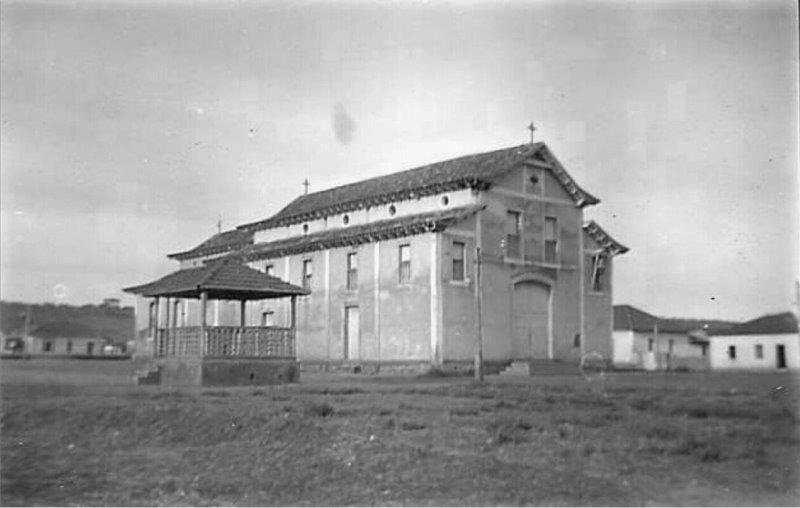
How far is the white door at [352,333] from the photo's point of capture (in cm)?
2194

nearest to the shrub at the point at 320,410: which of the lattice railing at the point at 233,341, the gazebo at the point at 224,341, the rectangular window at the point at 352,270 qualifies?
the gazebo at the point at 224,341

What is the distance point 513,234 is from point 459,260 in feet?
6.20

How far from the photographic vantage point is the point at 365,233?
74.4 ft

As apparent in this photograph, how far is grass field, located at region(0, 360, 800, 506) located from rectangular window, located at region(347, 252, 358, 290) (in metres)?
11.6

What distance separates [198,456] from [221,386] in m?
6.13

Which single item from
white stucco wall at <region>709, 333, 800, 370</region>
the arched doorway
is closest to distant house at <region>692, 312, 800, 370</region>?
white stucco wall at <region>709, 333, 800, 370</region>

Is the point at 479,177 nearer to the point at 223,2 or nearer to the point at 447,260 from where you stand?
the point at 447,260

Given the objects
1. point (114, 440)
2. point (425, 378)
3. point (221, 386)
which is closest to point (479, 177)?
point (425, 378)

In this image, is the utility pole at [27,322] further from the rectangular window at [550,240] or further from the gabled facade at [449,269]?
the rectangular window at [550,240]

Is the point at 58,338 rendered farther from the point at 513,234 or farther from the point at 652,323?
the point at 652,323

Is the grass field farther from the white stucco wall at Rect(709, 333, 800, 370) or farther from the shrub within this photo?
the white stucco wall at Rect(709, 333, 800, 370)

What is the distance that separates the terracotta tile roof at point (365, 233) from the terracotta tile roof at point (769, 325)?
9669 mm

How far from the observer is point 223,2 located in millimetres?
10469

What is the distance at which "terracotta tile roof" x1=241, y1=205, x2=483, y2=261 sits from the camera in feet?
71.0
